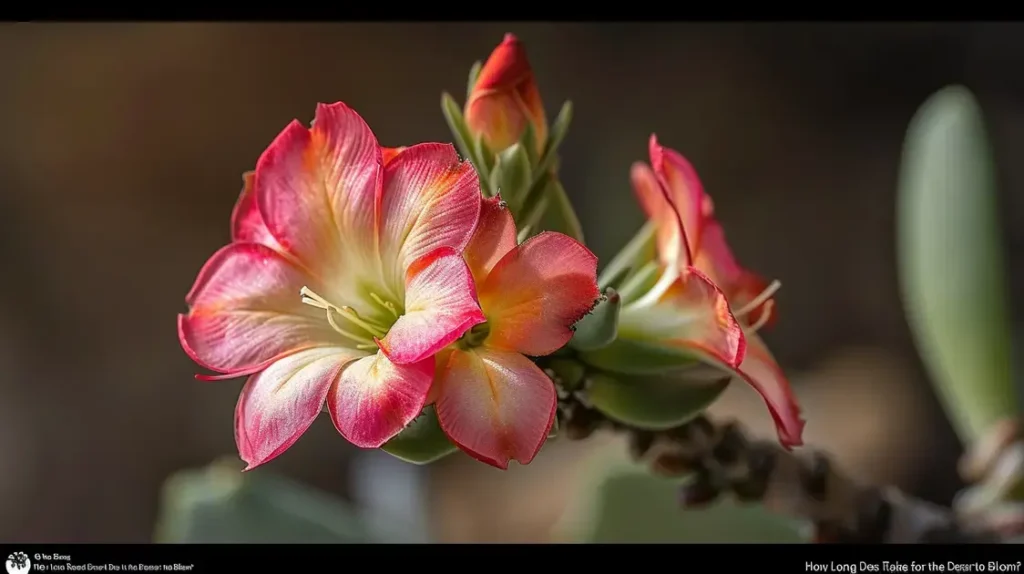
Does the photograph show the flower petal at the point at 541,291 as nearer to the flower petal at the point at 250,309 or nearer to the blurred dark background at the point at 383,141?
the flower petal at the point at 250,309

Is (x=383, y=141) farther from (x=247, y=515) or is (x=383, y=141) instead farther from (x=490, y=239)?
(x=490, y=239)

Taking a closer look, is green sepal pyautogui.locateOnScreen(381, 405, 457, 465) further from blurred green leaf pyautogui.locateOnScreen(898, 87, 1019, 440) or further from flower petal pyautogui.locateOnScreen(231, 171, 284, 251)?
blurred green leaf pyautogui.locateOnScreen(898, 87, 1019, 440)

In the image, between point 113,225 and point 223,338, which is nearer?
point 223,338
